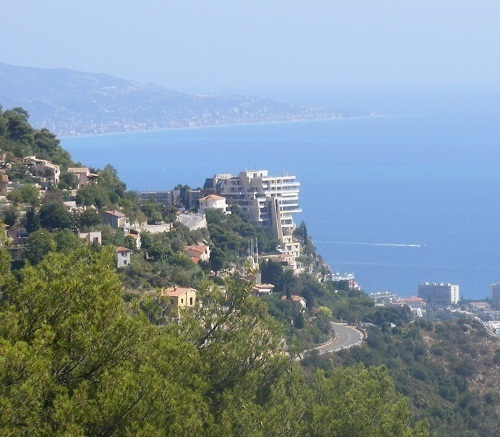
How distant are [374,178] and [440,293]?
49.0m

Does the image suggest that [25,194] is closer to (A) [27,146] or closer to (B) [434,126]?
(A) [27,146]

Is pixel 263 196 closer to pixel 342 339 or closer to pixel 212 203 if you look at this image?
pixel 212 203

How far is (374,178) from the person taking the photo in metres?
94.9

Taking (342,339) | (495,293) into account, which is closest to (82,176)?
(342,339)

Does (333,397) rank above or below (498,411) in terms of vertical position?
above

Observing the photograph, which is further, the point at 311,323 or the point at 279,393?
the point at 311,323

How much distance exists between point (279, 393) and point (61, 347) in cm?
383

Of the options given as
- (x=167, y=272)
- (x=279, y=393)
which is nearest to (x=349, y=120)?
(x=167, y=272)

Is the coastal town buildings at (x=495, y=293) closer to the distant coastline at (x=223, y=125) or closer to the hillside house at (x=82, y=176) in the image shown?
the hillside house at (x=82, y=176)

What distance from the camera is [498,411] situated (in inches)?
907

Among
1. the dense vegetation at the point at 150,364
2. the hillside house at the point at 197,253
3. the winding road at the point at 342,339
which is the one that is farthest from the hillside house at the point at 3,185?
the winding road at the point at 342,339

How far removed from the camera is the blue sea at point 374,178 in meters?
57.8

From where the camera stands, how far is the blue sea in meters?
57.8

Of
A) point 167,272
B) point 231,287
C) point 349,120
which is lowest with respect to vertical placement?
point 349,120
